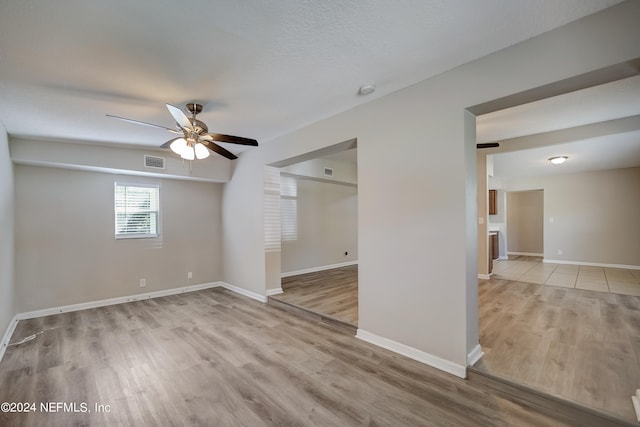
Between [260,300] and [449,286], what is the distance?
10.5 ft

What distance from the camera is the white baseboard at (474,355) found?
2242mm

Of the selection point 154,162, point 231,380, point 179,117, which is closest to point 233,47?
point 179,117

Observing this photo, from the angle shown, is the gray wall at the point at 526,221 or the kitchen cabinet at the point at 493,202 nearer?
the kitchen cabinet at the point at 493,202

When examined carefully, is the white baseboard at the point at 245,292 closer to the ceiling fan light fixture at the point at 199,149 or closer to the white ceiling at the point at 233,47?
the ceiling fan light fixture at the point at 199,149

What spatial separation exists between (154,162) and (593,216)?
10.1 m

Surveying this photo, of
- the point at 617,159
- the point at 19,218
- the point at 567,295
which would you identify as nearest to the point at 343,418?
the point at 567,295

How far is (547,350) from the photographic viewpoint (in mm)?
2492

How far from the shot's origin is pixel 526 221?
9023 millimetres

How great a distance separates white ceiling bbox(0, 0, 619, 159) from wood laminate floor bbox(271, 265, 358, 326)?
8.82 feet

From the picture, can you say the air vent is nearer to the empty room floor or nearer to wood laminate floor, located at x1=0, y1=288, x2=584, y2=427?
wood laminate floor, located at x1=0, y1=288, x2=584, y2=427

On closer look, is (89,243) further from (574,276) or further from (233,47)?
(574,276)

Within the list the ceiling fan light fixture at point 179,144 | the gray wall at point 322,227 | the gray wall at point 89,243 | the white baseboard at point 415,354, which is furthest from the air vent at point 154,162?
the white baseboard at point 415,354

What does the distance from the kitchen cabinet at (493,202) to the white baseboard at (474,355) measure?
6793 millimetres

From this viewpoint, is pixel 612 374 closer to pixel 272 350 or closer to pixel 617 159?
pixel 272 350
